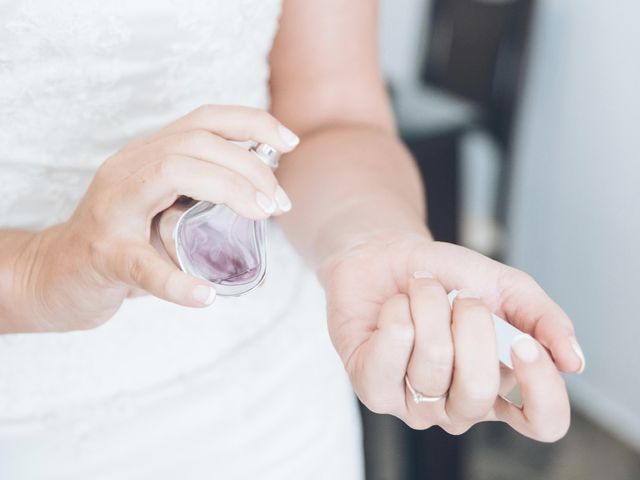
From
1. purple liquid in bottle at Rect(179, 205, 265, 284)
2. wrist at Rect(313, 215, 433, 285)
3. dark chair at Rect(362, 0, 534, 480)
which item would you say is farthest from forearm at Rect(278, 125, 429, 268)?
dark chair at Rect(362, 0, 534, 480)

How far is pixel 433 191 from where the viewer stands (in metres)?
1.55

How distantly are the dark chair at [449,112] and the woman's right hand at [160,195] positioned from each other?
104 cm

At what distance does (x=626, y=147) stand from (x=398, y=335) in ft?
4.68

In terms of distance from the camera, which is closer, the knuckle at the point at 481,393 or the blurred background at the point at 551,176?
the knuckle at the point at 481,393

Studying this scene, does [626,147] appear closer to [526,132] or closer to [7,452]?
[526,132]

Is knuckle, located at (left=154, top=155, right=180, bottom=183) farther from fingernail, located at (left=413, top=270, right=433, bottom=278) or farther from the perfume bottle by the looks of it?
fingernail, located at (left=413, top=270, right=433, bottom=278)

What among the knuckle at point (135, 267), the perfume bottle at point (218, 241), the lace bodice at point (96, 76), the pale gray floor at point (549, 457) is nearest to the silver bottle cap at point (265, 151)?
the perfume bottle at point (218, 241)

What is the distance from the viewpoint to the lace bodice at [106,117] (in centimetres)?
63

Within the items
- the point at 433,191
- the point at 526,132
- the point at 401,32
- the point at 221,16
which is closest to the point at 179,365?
the point at 221,16

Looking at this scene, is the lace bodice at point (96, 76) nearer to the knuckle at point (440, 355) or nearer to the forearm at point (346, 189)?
the forearm at point (346, 189)

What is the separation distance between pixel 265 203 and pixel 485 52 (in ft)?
4.85

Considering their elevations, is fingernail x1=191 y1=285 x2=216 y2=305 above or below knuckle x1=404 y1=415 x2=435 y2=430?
above

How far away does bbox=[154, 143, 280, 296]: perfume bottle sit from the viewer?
1.66ft

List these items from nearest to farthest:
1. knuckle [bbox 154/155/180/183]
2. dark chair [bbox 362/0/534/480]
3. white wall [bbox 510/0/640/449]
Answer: knuckle [bbox 154/155/180/183]
dark chair [bbox 362/0/534/480]
white wall [bbox 510/0/640/449]
